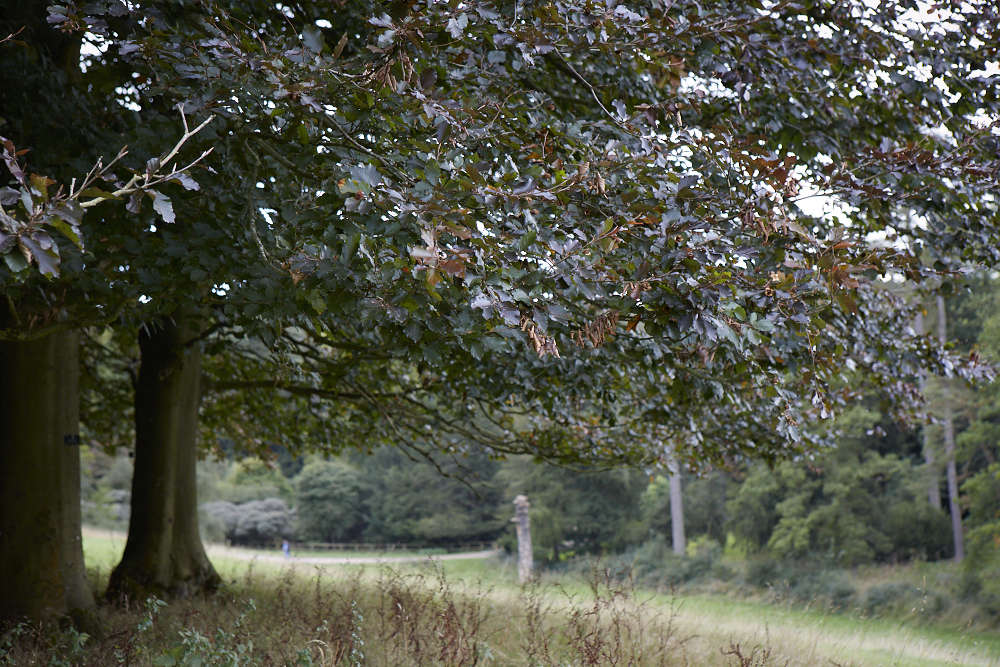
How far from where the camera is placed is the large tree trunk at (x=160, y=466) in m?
7.68

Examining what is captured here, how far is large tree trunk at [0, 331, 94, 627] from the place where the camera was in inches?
238

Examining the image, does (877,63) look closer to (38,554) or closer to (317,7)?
(317,7)

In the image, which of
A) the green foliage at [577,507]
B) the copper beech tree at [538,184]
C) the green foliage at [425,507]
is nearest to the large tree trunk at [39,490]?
the copper beech tree at [538,184]

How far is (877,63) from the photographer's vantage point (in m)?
5.50

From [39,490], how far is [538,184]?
4939 mm

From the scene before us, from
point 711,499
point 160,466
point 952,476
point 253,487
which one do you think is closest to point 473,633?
point 160,466

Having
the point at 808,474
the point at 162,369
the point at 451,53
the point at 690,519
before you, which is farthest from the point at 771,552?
the point at 451,53

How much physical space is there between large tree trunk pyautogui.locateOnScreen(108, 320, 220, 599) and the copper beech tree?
1.66 meters

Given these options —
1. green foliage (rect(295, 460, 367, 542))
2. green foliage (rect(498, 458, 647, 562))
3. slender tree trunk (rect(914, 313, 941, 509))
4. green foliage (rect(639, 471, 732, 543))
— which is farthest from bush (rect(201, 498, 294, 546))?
slender tree trunk (rect(914, 313, 941, 509))

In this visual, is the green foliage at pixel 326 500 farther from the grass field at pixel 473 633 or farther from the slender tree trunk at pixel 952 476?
the grass field at pixel 473 633

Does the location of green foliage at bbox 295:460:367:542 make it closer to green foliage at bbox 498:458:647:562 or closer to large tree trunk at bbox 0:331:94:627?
green foliage at bbox 498:458:647:562

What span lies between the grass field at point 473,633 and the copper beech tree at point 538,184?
5.46 feet

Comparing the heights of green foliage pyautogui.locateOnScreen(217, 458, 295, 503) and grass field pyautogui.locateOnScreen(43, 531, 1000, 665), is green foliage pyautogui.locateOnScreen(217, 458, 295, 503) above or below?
below

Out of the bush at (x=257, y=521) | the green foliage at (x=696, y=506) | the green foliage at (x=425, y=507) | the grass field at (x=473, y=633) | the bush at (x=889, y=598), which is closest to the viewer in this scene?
the grass field at (x=473, y=633)
